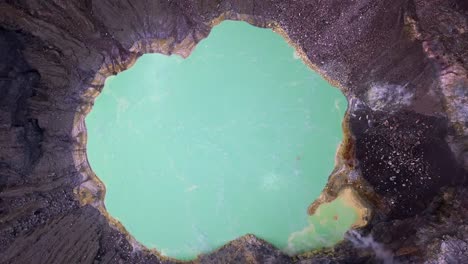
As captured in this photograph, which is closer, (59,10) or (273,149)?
(59,10)

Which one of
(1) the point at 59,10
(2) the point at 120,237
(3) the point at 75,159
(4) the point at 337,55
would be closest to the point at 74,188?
(3) the point at 75,159

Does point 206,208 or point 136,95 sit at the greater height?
point 136,95

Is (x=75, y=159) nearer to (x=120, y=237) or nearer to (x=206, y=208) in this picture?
(x=120, y=237)

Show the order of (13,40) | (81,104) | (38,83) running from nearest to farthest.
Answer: (13,40)
(38,83)
(81,104)

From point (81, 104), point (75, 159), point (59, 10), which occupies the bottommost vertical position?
point (75, 159)

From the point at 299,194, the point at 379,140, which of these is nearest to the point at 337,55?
the point at 379,140

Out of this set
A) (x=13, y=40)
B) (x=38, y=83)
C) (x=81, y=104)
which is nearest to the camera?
(x=13, y=40)
